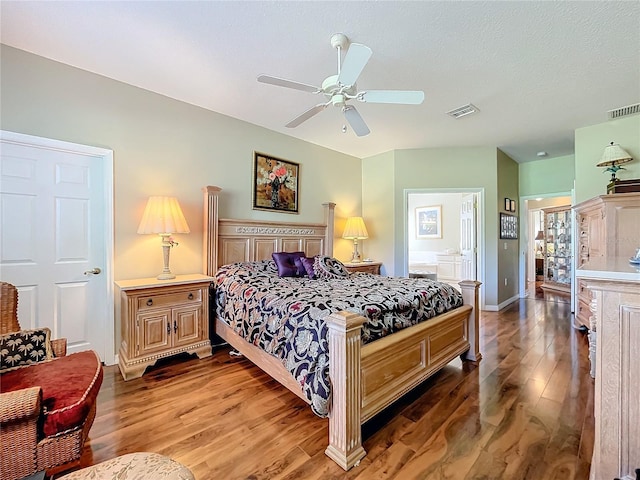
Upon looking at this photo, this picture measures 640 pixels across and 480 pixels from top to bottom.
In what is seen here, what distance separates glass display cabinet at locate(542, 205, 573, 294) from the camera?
22.9 feet

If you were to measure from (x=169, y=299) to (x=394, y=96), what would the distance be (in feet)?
8.48

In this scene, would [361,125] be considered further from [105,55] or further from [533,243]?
[533,243]

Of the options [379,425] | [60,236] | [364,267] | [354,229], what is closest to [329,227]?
[354,229]

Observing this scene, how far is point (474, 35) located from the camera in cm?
213

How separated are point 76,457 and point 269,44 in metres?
2.75

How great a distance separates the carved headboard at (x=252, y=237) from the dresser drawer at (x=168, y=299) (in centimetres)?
44

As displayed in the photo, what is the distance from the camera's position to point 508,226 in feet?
17.2

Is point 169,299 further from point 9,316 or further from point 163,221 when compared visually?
point 9,316

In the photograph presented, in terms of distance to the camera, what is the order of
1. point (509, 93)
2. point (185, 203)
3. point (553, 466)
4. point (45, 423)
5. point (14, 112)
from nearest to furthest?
point (45, 423) < point (553, 466) < point (14, 112) < point (509, 93) < point (185, 203)

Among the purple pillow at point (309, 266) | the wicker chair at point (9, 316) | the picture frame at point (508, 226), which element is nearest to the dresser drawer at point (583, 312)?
the picture frame at point (508, 226)

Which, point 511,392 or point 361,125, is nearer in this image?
point 511,392

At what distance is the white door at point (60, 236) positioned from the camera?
2.39 m

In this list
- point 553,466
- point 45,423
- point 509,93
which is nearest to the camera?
point 45,423

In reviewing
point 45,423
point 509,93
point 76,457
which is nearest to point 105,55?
point 45,423
